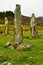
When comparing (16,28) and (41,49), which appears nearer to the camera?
(41,49)

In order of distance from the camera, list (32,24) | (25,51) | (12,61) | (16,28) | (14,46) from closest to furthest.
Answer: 1. (12,61)
2. (25,51)
3. (14,46)
4. (16,28)
5. (32,24)

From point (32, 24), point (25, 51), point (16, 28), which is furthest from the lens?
point (32, 24)

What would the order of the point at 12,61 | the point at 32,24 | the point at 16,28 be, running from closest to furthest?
the point at 12,61, the point at 16,28, the point at 32,24

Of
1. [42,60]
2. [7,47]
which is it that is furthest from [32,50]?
[42,60]

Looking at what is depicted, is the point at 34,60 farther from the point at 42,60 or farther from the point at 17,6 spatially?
the point at 17,6

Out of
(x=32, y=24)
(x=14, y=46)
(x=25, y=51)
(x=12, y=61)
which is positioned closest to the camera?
(x=12, y=61)

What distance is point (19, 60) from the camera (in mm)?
18234

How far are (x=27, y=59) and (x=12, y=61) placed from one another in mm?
1107

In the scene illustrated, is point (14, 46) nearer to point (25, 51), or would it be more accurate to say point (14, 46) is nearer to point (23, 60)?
point (25, 51)

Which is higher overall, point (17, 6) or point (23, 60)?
point (17, 6)

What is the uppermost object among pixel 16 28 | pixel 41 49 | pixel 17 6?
pixel 17 6

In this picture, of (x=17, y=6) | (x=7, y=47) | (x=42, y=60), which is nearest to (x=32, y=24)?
(x=17, y=6)

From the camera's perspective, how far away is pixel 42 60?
18453 mm

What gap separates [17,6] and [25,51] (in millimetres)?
5948
